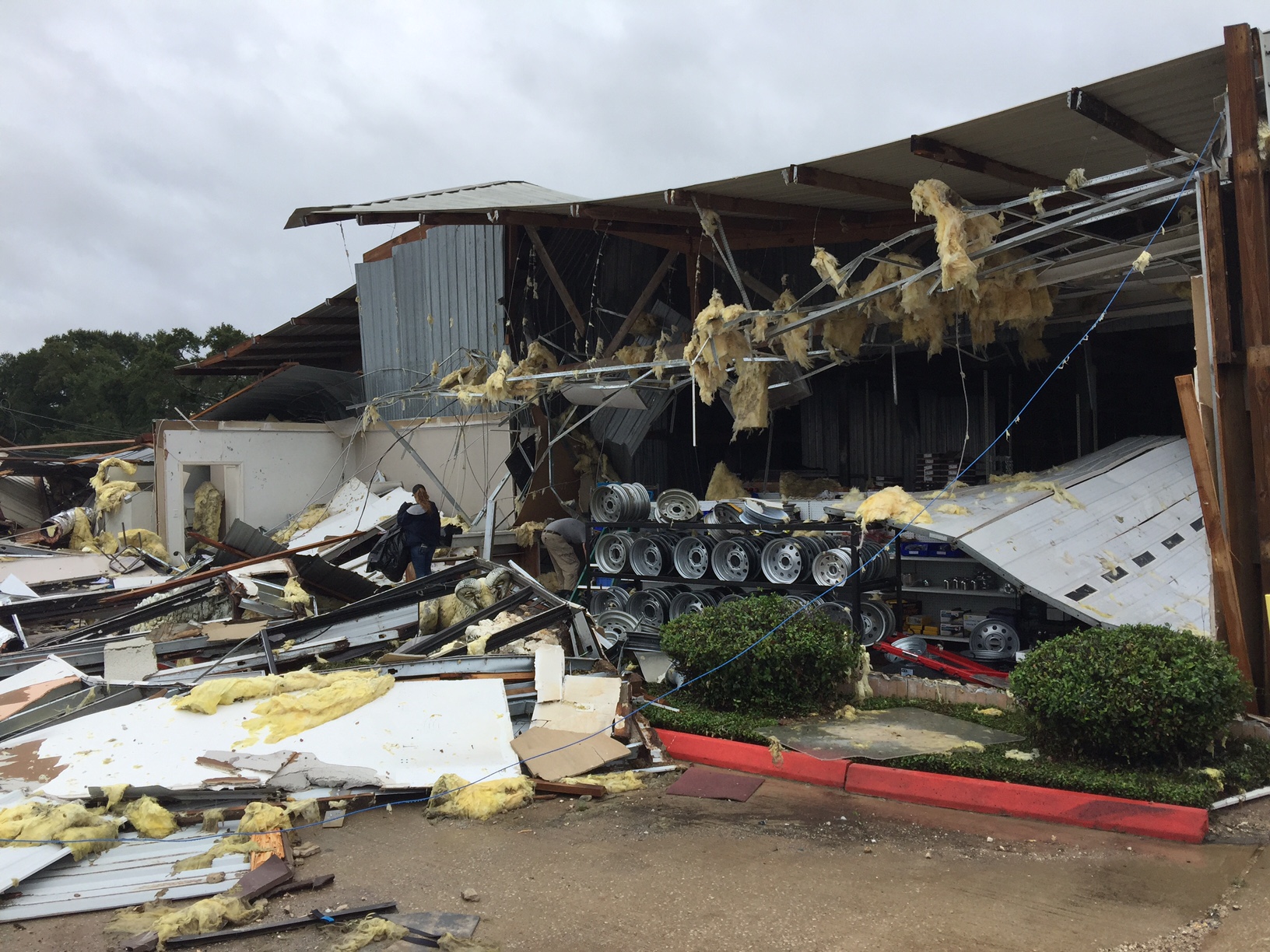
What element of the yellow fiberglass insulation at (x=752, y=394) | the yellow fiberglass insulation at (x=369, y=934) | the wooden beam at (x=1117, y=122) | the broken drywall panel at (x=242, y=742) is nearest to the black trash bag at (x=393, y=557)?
the yellow fiberglass insulation at (x=752, y=394)

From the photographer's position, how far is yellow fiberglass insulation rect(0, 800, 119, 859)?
521cm

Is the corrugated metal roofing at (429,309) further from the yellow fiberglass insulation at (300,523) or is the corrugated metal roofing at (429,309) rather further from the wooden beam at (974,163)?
the wooden beam at (974,163)

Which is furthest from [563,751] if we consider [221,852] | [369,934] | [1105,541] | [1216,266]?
[1216,266]

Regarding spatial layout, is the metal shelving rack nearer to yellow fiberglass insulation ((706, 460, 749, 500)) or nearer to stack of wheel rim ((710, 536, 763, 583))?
stack of wheel rim ((710, 536, 763, 583))

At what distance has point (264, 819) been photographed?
18.5 feet

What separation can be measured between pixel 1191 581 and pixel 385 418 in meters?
13.8

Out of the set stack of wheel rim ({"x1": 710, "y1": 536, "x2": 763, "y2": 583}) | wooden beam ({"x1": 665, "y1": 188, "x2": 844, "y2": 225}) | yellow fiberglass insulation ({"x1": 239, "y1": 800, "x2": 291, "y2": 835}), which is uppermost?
wooden beam ({"x1": 665, "y1": 188, "x2": 844, "y2": 225})

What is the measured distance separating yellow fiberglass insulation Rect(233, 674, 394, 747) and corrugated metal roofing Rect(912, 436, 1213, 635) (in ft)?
16.2

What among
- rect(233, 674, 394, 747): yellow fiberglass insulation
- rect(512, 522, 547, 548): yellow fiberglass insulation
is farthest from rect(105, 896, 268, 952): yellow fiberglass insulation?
rect(512, 522, 547, 548): yellow fiberglass insulation

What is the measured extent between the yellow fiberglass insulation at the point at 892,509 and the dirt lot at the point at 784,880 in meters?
3.19

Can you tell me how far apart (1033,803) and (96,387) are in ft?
120

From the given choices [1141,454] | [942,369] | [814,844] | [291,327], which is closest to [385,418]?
[291,327]

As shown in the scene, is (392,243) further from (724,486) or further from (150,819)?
(150,819)

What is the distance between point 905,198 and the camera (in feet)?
30.2
